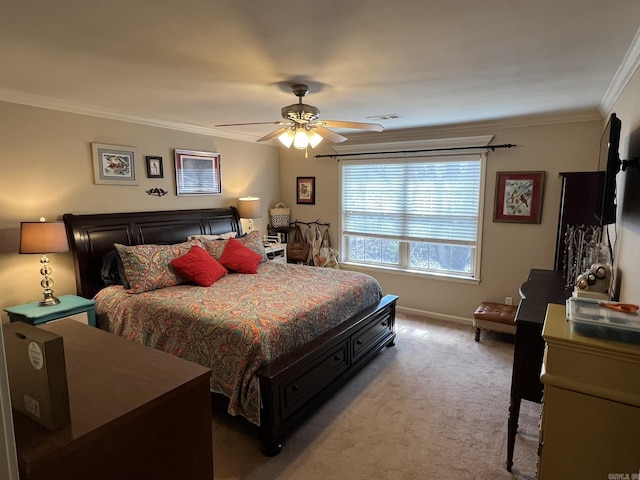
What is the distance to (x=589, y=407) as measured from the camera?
1.23m

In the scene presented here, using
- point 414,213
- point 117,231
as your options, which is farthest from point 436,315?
point 117,231

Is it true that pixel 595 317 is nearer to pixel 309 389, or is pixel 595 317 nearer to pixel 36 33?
pixel 309 389

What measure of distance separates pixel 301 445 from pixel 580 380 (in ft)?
5.72

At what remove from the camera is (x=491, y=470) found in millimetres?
2137

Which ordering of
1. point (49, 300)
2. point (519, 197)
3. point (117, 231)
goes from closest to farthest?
point (49, 300) < point (117, 231) < point (519, 197)

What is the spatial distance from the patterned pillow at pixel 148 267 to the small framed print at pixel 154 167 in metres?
0.95

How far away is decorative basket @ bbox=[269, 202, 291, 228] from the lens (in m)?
5.46

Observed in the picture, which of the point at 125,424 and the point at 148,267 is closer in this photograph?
the point at 125,424

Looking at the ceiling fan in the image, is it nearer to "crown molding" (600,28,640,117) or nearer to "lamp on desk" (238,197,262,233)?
"crown molding" (600,28,640,117)

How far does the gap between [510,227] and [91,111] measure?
450 cm

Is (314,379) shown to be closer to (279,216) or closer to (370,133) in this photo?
(279,216)

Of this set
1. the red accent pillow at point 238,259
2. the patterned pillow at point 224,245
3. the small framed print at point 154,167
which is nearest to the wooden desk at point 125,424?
the red accent pillow at point 238,259

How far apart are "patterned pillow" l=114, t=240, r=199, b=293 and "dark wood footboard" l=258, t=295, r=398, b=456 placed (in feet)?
4.98

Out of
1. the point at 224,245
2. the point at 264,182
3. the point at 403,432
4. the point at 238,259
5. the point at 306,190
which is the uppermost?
the point at 264,182
